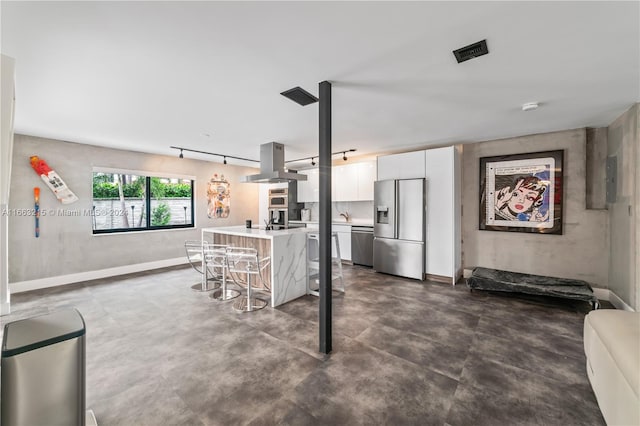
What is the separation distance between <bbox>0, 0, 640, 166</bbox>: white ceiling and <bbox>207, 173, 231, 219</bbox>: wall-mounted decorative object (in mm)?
2826

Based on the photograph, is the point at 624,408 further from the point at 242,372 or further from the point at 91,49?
the point at 91,49

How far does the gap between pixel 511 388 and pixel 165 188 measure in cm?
660

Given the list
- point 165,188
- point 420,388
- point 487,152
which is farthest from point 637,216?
point 165,188

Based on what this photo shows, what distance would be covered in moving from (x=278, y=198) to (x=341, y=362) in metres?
5.52

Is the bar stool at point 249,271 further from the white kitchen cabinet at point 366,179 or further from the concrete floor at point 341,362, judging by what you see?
the white kitchen cabinet at point 366,179

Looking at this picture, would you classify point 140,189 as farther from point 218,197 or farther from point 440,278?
point 440,278

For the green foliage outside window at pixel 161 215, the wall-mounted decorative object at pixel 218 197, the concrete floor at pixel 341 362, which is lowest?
the concrete floor at pixel 341 362

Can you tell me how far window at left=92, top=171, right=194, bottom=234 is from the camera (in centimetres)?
506

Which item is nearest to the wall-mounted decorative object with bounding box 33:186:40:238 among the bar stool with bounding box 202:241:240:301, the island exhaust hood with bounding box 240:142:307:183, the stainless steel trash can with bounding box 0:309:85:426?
the bar stool with bounding box 202:241:240:301

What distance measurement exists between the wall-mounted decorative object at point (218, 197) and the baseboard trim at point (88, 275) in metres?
1.35

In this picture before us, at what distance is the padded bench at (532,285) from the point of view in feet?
11.1

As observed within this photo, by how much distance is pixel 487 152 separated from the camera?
15.2ft

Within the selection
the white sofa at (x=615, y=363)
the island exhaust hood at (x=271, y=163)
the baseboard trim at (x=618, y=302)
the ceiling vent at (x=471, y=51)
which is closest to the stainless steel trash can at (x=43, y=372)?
the white sofa at (x=615, y=363)

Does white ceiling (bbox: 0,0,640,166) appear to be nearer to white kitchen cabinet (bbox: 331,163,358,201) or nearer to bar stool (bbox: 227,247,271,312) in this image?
bar stool (bbox: 227,247,271,312)
